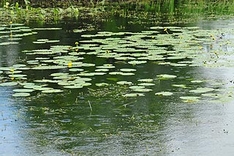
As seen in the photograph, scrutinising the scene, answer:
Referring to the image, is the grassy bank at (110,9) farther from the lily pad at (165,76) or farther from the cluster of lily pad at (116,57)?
the lily pad at (165,76)

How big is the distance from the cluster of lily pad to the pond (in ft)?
0.04

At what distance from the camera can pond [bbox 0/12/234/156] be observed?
13.5ft

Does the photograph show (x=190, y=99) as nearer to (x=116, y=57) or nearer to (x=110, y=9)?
(x=116, y=57)

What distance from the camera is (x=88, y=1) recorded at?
18359 mm

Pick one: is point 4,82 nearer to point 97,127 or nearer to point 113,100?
point 113,100

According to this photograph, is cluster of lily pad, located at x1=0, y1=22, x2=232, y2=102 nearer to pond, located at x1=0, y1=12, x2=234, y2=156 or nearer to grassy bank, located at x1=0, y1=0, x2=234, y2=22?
pond, located at x1=0, y1=12, x2=234, y2=156

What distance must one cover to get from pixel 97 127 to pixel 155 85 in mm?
1532

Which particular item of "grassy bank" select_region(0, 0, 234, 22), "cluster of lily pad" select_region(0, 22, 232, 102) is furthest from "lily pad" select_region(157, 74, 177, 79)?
"grassy bank" select_region(0, 0, 234, 22)

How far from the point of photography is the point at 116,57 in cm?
737

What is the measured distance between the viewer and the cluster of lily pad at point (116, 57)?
5883 millimetres

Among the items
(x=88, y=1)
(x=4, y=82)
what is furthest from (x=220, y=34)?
(x=88, y=1)

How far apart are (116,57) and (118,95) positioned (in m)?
1.99

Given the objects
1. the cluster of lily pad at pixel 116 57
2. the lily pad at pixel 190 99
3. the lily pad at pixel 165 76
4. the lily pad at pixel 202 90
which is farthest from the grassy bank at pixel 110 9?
the lily pad at pixel 190 99

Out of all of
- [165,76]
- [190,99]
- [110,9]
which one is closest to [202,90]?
[190,99]
